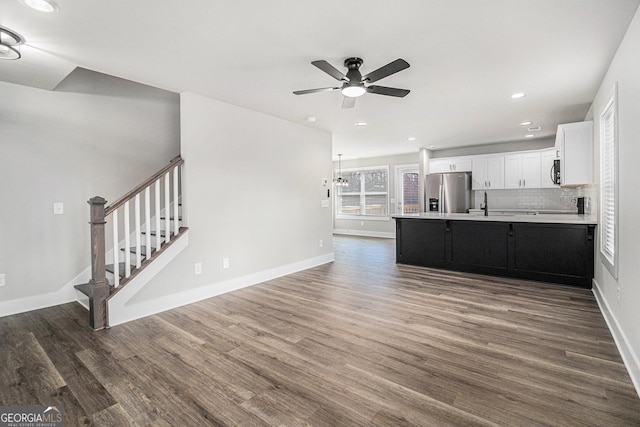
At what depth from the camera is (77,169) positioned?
3771mm

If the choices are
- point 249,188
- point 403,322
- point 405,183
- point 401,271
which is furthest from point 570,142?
point 405,183

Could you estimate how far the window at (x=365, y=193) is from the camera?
9.64 metres

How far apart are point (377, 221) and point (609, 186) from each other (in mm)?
6693

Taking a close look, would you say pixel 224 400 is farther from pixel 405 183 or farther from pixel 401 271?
pixel 405 183

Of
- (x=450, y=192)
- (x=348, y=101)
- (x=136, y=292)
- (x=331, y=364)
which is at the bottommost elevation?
(x=331, y=364)

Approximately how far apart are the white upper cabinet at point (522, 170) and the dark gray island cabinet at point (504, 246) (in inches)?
103

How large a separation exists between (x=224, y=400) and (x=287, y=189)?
3.52 m

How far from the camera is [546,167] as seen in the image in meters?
6.62

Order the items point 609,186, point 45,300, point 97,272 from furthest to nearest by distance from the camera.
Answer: point 45,300 → point 609,186 → point 97,272

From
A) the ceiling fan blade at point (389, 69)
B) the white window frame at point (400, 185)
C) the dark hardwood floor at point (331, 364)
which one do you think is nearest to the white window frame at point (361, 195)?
the white window frame at point (400, 185)

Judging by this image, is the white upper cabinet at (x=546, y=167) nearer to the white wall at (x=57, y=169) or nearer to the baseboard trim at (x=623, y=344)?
the baseboard trim at (x=623, y=344)

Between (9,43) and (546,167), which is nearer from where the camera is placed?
(9,43)

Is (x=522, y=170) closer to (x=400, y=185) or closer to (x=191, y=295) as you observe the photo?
(x=400, y=185)

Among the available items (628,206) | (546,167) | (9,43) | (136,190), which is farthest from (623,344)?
(546,167)
